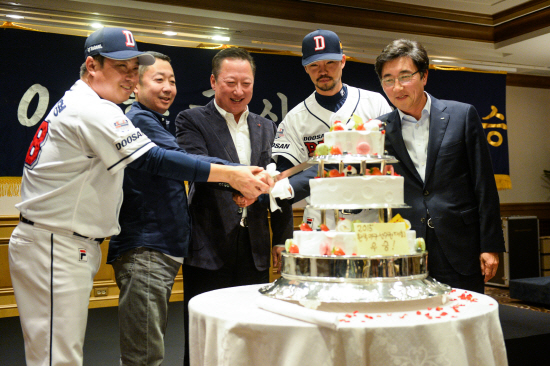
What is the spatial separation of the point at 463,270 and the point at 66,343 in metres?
1.52

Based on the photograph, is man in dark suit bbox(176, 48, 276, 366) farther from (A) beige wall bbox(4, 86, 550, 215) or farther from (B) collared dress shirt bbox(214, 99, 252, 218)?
(A) beige wall bbox(4, 86, 550, 215)

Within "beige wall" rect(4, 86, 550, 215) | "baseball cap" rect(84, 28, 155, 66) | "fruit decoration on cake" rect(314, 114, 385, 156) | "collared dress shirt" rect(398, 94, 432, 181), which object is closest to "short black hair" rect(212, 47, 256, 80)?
"baseball cap" rect(84, 28, 155, 66)

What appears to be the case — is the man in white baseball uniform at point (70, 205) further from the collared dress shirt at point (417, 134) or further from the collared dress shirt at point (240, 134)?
the collared dress shirt at point (417, 134)

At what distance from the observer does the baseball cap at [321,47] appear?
95.1 inches

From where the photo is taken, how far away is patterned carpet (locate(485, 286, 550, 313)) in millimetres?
5471

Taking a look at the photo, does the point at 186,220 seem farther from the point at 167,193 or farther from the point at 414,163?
the point at 414,163

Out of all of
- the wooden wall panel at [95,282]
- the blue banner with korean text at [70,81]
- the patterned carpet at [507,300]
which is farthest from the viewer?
the patterned carpet at [507,300]

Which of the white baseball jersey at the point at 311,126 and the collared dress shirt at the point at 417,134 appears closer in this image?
the collared dress shirt at the point at 417,134

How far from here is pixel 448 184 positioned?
208 centimetres

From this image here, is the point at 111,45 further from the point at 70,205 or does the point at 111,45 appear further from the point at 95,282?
the point at 95,282

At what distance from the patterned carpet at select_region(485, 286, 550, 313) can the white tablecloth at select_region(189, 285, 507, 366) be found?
4.05m

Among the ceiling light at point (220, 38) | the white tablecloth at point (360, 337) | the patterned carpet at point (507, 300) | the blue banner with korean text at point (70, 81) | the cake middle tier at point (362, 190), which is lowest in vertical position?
the patterned carpet at point (507, 300)

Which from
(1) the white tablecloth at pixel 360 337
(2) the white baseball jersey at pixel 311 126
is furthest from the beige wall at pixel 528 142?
(1) the white tablecloth at pixel 360 337

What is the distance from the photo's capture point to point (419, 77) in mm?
2174
